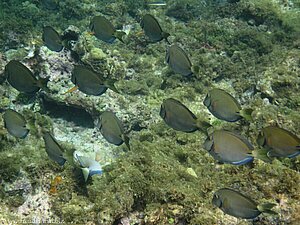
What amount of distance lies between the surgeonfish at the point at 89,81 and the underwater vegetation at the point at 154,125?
0.01 meters

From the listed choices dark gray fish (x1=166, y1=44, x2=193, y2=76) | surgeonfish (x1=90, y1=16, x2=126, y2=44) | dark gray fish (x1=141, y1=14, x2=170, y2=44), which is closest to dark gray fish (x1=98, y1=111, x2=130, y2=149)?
dark gray fish (x1=166, y1=44, x2=193, y2=76)

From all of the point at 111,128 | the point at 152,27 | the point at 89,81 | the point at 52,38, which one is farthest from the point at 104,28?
the point at 111,128

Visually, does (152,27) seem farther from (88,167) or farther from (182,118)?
(88,167)

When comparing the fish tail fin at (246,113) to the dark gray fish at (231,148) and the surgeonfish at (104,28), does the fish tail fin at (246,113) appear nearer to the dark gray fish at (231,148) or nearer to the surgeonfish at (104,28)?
the dark gray fish at (231,148)

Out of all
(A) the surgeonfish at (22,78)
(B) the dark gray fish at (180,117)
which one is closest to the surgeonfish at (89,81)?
(A) the surgeonfish at (22,78)

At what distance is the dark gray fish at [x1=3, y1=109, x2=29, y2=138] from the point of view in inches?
153

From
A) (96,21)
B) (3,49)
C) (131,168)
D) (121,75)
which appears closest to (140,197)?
(131,168)

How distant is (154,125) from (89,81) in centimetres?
286

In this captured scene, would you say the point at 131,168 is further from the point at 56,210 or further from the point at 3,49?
the point at 3,49

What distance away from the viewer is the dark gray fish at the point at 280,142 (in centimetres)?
286

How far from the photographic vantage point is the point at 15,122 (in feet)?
12.8

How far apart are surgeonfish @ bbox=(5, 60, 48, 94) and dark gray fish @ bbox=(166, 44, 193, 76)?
5.54ft

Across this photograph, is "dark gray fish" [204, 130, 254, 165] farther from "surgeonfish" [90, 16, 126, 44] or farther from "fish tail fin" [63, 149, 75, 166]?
"surgeonfish" [90, 16, 126, 44]

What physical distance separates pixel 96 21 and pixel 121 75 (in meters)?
3.49
